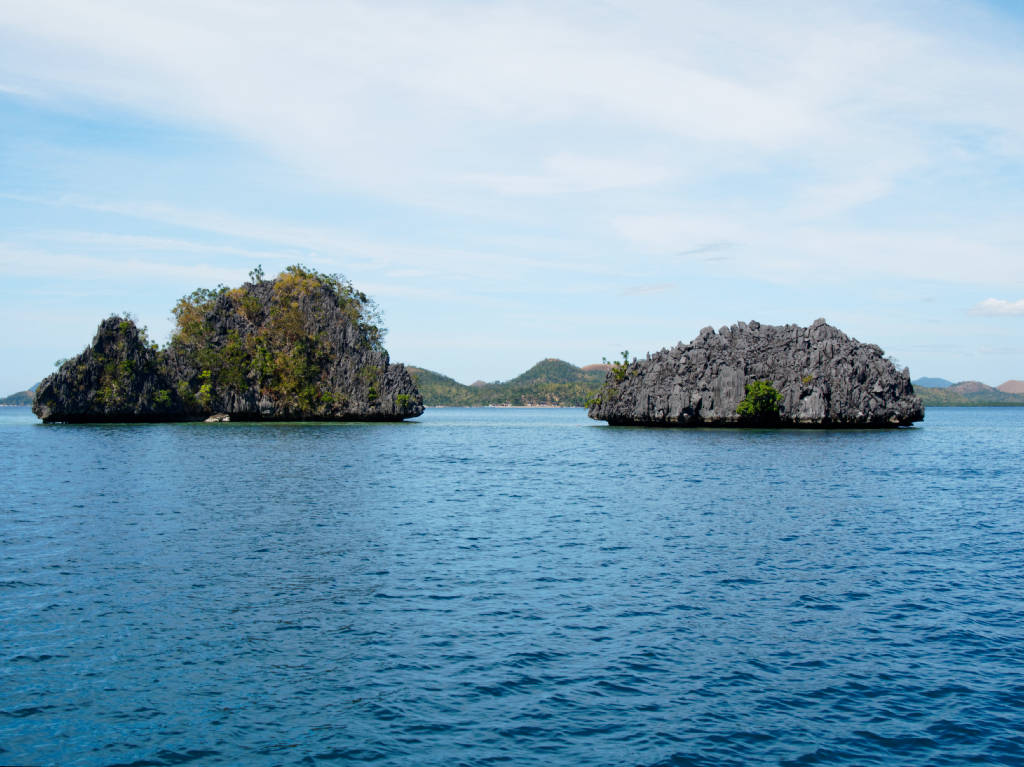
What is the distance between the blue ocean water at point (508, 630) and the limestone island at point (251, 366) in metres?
128

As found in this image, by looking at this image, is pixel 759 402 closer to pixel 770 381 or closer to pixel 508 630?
pixel 770 381

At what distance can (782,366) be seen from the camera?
14600 cm

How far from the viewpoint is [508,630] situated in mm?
20562

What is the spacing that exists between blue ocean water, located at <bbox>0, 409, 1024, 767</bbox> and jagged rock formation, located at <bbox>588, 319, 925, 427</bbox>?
315ft

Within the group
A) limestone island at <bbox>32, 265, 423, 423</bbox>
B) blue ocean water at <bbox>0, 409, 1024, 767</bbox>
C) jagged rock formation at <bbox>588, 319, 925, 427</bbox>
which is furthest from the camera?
limestone island at <bbox>32, 265, 423, 423</bbox>

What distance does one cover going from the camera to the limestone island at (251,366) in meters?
164

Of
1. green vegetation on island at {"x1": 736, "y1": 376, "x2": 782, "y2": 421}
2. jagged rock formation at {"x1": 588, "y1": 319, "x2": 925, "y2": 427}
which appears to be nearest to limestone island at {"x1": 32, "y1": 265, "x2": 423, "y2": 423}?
jagged rock formation at {"x1": 588, "y1": 319, "x2": 925, "y2": 427}

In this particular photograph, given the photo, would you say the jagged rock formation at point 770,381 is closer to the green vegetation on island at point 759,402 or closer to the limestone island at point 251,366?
the green vegetation on island at point 759,402

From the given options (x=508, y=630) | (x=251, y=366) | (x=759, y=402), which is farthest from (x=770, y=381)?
(x=508, y=630)

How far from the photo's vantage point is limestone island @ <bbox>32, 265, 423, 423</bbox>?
16438 cm

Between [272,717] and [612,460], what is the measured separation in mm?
64822

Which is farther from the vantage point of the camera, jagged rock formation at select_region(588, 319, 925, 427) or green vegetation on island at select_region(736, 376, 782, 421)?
jagged rock formation at select_region(588, 319, 925, 427)

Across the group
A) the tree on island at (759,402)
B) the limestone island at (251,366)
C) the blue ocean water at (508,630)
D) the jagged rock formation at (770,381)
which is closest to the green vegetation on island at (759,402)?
the tree on island at (759,402)

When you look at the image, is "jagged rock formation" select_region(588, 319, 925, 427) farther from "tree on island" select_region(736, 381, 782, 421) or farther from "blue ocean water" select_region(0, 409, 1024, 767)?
"blue ocean water" select_region(0, 409, 1024, 767)
